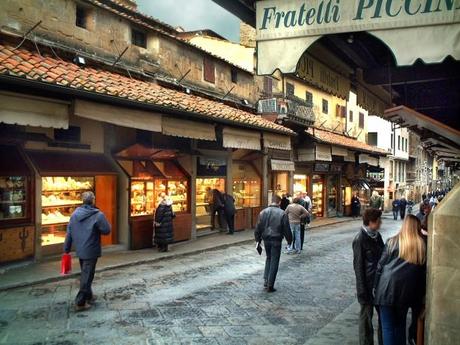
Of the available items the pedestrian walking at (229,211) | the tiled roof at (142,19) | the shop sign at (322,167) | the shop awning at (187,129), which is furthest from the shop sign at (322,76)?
the shop sign at (322,167)

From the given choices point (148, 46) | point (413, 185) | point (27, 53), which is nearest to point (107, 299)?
point (27, 53)

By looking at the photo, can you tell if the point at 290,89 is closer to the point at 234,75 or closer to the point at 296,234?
the point at 234,75

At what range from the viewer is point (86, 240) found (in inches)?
291

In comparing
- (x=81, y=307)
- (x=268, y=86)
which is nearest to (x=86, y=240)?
(x=81, y=307)

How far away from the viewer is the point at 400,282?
419 cm

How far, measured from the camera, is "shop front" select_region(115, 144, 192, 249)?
13602 mm

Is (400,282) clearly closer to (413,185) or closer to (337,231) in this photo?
(337,231)

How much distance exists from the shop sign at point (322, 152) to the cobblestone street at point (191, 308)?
11.8m

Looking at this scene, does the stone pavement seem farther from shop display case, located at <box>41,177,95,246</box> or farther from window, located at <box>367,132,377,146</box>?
window, located at <box>367,132,377,146</box>

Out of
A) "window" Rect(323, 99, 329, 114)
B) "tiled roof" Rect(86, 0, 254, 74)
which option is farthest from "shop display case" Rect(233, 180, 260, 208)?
"window" Rect(323, 99, 329, 114)

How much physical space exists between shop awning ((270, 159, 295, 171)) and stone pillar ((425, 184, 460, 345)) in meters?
17.5

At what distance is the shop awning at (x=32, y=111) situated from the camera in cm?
849

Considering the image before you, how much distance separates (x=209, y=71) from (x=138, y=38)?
13.0ft

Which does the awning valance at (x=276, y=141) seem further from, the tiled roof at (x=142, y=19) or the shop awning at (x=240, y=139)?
the tiled roof at (x=142, y=19)
